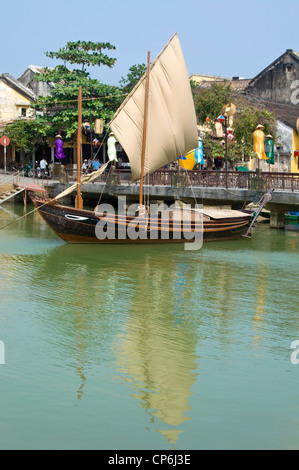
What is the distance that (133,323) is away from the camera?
12.2 m

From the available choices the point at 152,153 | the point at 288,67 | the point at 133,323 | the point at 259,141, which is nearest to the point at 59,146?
the point at 259,141

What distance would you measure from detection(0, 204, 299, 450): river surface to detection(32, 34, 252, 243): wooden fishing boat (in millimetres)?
2586

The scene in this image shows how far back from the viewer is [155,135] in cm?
2262

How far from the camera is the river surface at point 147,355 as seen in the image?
24.7 feet

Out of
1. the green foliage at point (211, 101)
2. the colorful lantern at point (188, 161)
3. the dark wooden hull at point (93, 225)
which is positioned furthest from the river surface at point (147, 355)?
the green foliage at point (211, 101)

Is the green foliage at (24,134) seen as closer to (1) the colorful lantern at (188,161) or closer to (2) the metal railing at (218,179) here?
(2) the metal railing at (218,179)

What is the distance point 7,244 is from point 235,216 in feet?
26.5

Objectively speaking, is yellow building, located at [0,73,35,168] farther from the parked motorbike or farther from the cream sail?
the cream sail

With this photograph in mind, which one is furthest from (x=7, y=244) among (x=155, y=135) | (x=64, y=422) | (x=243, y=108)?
(x=243, y=108)

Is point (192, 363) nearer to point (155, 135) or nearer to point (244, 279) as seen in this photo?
point (244, 279)

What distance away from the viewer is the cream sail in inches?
874

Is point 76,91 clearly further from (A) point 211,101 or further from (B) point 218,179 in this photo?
(B) point 218,179

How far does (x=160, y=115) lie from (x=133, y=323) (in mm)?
11869

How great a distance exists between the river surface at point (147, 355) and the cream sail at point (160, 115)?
17.4ft
